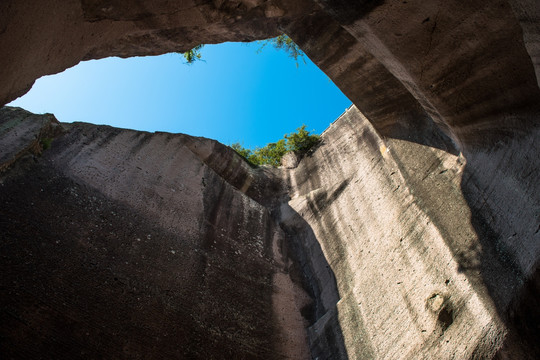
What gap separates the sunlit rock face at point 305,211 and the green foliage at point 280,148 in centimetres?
285

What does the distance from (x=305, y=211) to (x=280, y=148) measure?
6.05 meters

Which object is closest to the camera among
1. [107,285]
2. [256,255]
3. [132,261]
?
[107,285]

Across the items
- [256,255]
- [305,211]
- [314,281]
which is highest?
[305,211]

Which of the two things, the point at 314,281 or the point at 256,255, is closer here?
the point at 314,281

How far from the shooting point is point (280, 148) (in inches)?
559

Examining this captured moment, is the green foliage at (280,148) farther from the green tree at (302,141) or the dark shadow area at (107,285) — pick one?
the dark shadow area at (107,285)

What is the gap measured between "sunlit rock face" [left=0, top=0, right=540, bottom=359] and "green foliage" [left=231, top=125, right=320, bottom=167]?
2.85 m

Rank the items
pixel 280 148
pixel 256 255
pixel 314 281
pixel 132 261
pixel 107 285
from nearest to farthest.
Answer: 1. pixel 107 285
2. pixel 132 261
3. pixel 314 281
4. pixel 256 255
5. pixel 280 148

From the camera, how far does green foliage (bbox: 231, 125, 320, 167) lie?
11.1m

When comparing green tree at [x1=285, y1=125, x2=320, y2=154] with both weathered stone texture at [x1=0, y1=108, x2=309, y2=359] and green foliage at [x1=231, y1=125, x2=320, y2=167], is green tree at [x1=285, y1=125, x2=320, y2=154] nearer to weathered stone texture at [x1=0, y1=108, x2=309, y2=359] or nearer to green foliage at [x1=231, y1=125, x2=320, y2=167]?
green foliage at [x1=231, y1=125, x2=320, y2=167]

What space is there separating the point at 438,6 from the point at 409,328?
390 centimetres

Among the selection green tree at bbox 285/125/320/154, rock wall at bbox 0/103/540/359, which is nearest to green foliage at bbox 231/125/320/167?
green tree at bbox 285/125/320/154

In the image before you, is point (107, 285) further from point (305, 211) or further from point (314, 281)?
point (305, 211)

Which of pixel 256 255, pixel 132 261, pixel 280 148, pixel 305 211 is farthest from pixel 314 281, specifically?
pixel 280 148
